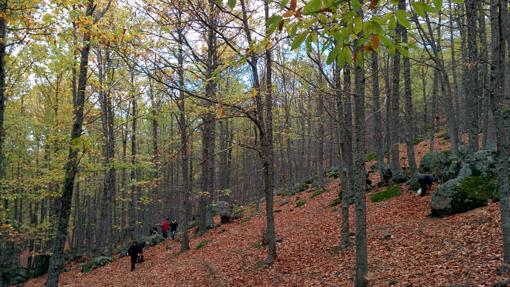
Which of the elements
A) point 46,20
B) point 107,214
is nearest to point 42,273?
point 107,214

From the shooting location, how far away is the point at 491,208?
980cm

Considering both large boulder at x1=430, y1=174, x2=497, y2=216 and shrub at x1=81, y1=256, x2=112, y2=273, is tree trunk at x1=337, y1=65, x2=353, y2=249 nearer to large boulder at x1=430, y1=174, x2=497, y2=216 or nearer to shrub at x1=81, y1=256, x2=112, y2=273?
large boulder at x1=430, y1=174, x2=497, y2=216

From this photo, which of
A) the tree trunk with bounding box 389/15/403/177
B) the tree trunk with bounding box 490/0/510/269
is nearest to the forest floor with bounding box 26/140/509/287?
the tree trunk with bounding box 490/0/510/269

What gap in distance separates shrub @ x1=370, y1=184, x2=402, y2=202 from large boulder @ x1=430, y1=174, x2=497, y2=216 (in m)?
3.89

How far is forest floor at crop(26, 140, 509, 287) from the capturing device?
23.6 ft

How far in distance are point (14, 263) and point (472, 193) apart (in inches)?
1196

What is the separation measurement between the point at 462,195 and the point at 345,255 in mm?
4019

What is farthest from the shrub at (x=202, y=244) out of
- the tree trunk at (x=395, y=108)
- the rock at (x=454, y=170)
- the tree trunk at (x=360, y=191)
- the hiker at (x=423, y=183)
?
the tree trunk at (x=360, y=191)

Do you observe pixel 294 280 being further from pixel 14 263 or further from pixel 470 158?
pixel 14 263

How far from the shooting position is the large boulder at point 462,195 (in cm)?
1036

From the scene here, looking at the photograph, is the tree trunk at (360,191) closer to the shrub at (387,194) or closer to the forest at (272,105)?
the forest at (272,105)

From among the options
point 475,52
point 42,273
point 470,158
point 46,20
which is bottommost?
point 42,273

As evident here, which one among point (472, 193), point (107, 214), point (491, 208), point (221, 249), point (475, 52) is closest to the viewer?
point (491, 208)

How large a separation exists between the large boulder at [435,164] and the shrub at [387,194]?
1456 mm
